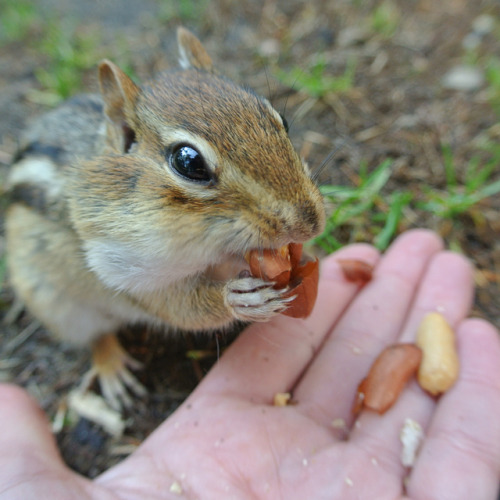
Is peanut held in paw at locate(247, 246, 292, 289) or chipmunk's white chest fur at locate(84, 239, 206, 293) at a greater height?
chipmunk's white chest fur at locate(84, 239, 206, 293)

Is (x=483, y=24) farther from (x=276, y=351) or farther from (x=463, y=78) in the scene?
(x=276, y=351)

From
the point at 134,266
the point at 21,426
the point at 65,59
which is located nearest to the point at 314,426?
the point at 134,266

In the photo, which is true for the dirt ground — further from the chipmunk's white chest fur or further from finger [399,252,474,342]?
the chipmunk's white chest fur

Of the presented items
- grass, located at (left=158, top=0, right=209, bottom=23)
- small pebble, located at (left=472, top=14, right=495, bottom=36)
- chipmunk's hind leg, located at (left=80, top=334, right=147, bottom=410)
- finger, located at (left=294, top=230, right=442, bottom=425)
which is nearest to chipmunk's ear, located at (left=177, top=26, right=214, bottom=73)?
finger, located at (left=294, top=230, right=442, bottom=425)

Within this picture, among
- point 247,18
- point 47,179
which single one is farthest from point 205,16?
point 47,179

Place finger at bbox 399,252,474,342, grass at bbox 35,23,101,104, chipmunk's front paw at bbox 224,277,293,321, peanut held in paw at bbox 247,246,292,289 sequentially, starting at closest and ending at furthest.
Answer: peanut held in paw at bbox 247,246,292,289 → chipmunk's front paw at bbox 224,277,293,321 → finger at bbox 399,252,474,342 → grass at bbox 35,23,101,104

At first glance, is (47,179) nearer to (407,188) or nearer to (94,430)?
(94,430)
